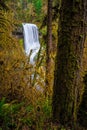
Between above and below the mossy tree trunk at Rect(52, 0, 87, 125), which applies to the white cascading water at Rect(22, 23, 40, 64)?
below

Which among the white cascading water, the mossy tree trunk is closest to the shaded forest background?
the mossy tree trunk

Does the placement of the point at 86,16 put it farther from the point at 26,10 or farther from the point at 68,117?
the point at 26,10

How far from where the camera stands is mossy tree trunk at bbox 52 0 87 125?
5.93 m

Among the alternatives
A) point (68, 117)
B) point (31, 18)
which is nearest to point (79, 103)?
point (68, 117)

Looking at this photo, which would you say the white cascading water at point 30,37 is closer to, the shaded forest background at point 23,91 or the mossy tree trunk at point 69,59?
Answer: the shaded forest background at point 23,91

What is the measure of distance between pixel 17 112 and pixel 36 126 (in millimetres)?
629

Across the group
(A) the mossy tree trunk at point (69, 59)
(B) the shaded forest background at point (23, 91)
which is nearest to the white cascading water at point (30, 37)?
(B) the shaded forest background at point (23, 91)

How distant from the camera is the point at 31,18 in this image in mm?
64750

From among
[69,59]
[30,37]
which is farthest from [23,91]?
[30,37]

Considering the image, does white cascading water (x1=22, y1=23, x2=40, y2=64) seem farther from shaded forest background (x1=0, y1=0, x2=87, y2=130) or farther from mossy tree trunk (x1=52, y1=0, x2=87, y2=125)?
mossy tree trunk (x1=52, y1=0, x2=87, y2=125)

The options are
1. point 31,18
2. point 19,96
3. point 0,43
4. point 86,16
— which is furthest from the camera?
point 31,18

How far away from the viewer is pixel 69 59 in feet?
20.0

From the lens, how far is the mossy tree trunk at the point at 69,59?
5.93m

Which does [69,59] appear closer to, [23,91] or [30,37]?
[23,91]
